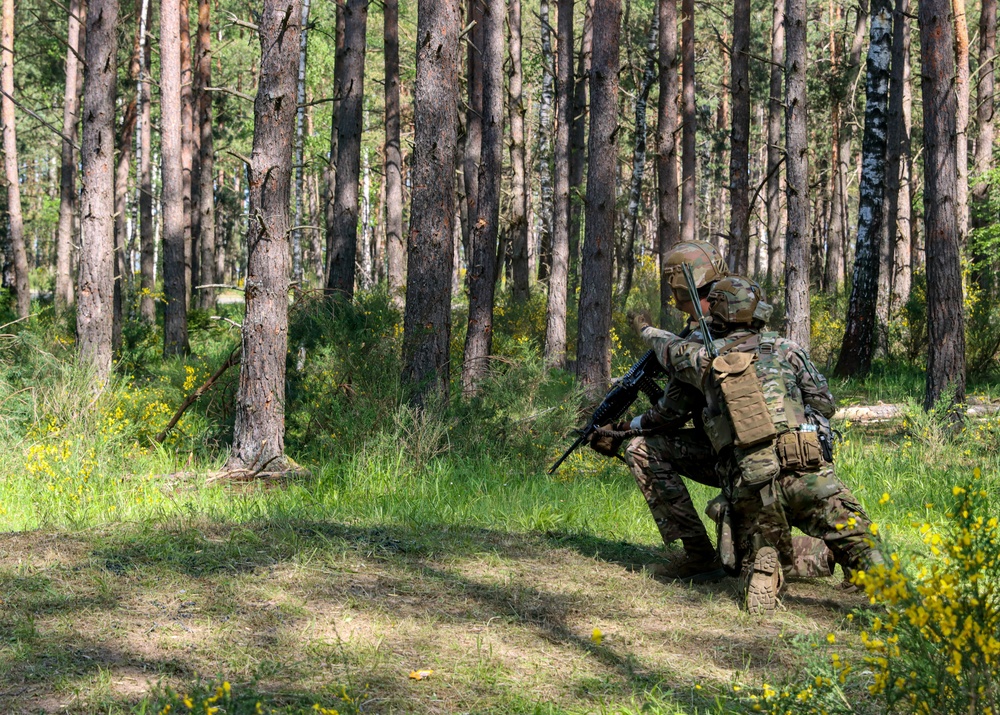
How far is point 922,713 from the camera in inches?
110

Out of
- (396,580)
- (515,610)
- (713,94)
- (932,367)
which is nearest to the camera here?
(515,610)

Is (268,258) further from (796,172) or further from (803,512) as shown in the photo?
(796,172)

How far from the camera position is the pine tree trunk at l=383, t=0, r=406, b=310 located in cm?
1833

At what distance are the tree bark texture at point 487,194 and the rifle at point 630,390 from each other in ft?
19.4

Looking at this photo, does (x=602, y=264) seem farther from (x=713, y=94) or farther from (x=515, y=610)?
(x=713, y=94)

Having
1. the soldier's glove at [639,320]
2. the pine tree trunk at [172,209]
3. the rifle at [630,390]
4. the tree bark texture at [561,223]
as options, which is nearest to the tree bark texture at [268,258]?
the rifle at [630,390]

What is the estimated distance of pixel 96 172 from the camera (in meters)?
10.8

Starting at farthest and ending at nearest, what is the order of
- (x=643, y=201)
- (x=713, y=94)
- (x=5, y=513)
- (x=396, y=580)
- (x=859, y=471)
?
1. (x=643, y=201)
2. (x=713, y=94)
3. (x=859, y=471)
4. (x=5, y=513)
5. (x=396, y=580)

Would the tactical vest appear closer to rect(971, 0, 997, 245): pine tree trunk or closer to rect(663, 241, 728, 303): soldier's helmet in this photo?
rect(663, 241, 728, 303): soldier's helmet

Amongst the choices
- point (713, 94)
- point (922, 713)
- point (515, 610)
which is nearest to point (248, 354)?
point (515, 610)

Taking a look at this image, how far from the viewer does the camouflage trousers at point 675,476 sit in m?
5.52

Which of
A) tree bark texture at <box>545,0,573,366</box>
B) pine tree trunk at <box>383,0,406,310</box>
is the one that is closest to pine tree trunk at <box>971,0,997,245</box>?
tree bark texture at <box>545,0,573,366</box>

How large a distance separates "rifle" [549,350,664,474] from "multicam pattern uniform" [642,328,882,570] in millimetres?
523

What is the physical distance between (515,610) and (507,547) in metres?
1.21
